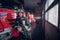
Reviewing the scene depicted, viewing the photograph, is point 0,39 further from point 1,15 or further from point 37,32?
point 37,32

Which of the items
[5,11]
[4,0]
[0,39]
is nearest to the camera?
[0,39]

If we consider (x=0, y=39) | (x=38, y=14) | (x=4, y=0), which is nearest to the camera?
(x=0, y=39)

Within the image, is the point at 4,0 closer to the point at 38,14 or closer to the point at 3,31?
the point at 3,31

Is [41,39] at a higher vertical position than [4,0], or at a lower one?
lower

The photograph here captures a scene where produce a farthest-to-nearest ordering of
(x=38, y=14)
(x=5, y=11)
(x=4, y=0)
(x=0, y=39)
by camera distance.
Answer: (x=38, y=14)
(x=4, y=0)
(x=5, y=11)
(x=0, y=39)

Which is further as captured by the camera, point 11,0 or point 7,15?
point 11,0

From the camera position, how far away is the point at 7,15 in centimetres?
149

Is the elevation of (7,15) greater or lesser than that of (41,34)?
greater

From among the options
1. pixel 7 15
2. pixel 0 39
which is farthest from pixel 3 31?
pixel 7 15

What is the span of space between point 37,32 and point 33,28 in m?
0.25

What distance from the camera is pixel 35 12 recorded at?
15.9ft

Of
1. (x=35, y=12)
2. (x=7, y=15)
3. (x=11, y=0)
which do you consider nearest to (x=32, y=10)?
(x=35, y=12)

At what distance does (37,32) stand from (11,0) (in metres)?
3.30

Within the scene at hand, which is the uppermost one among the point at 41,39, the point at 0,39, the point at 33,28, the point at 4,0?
the point at 4,0
